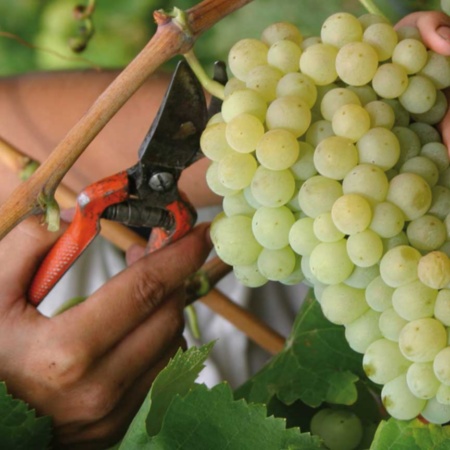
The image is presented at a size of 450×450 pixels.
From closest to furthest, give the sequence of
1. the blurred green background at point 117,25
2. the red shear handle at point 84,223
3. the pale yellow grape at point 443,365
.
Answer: the pale yellow grape at point 443,365
the red shear handle at point 84,223
the blurred green background at point 117,25

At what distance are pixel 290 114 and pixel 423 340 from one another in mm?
120

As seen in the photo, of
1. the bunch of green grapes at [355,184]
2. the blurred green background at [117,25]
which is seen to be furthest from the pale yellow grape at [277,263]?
the blurred green background at [117,25]

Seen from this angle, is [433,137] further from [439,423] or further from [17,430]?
[17,430]

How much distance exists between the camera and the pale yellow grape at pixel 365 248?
14.9 inches

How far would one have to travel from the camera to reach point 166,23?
0.42 meters

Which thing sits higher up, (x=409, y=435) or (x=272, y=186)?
(x=272, y=186)

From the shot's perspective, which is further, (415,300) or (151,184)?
(151,184)

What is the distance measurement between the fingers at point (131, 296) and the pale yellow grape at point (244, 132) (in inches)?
5.6

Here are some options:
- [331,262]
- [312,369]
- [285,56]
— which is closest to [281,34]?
[285,56]

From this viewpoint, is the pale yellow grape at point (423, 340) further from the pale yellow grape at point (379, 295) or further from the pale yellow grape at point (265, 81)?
the pale yellow grape at point (265, 81)

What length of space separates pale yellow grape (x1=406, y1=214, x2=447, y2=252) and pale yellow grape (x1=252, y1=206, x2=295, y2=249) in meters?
0.06

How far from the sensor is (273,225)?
0.40 metres

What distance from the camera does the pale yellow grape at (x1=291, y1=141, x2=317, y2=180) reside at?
1.31 feet

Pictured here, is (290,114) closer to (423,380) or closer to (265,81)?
(265,81)
